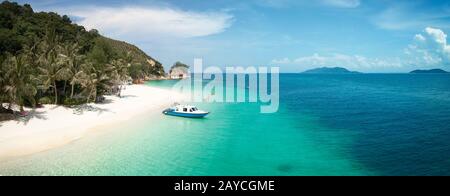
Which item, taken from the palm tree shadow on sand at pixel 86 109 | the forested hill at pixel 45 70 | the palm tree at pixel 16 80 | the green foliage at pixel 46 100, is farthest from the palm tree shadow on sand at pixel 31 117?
the palm tree shadow on sand at pixel 86 109

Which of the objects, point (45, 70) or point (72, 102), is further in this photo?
point (72, 102)

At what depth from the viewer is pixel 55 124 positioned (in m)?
29.8

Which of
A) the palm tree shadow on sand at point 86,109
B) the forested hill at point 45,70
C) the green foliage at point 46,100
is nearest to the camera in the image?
the forested hill at point 45,70

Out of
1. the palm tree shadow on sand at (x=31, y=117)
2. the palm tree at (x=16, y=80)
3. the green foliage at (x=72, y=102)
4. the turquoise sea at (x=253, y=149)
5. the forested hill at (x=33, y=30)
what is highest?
the forested hill at (x=33, y=30)

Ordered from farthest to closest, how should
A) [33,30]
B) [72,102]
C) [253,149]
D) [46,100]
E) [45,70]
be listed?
1. [33,30]
2. [72,102]
3. [46,100]
4. [45,70]
5. [253,149]

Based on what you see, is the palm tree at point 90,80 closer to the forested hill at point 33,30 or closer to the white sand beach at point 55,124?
the white sand beach at point 55,124

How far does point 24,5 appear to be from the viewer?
266ft

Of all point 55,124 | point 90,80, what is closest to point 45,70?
point 90,80

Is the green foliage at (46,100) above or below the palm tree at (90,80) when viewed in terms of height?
below

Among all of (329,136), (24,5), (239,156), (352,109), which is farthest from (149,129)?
(24,5)

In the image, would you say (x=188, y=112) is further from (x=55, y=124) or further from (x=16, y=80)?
(x=16, y=80)

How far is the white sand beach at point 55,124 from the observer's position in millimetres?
23547

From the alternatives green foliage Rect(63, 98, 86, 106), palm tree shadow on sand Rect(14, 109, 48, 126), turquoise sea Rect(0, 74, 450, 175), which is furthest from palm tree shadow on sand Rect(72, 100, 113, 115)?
turquoise sea Rect(0, 74, 450, 175)
